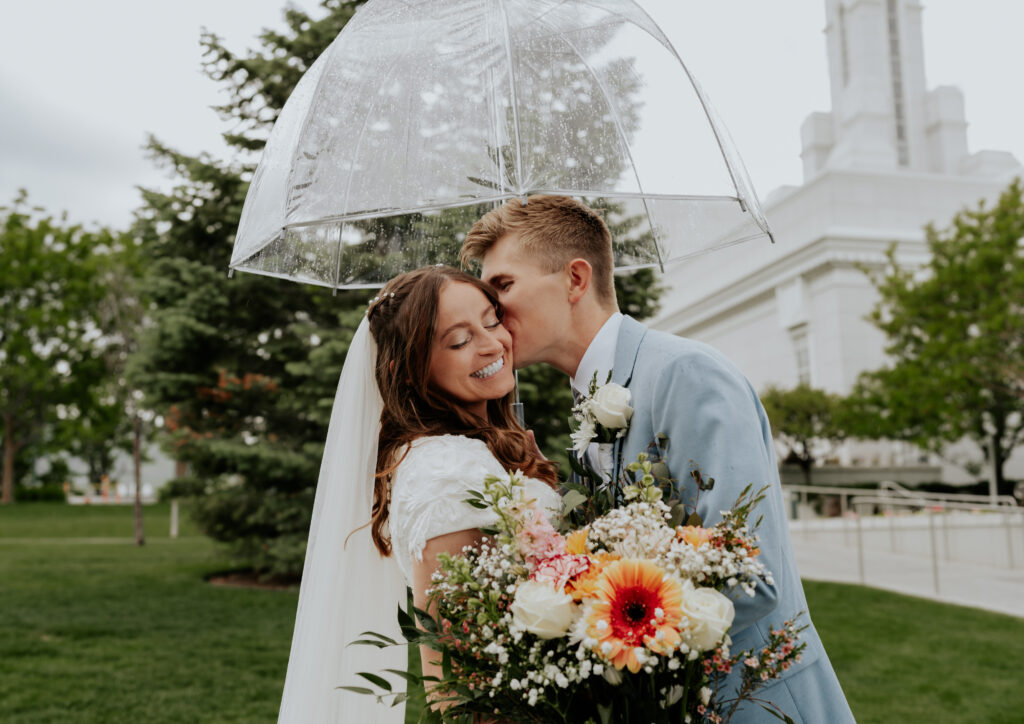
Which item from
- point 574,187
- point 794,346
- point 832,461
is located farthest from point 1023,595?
point 794,346

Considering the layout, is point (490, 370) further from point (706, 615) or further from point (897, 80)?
point (897, 80)

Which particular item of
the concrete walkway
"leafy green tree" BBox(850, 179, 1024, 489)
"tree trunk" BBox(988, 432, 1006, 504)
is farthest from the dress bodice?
"tree trunk" BBox(988, 432, 1006, 504)

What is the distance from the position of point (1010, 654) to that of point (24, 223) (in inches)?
1561

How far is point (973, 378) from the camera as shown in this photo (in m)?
24.1

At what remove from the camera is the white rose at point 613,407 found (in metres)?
2.40

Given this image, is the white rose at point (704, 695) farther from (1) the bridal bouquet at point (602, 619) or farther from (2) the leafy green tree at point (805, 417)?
(2) the leafy green tree at point (805, 417)

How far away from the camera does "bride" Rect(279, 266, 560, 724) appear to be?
Answer: 9.56 feet

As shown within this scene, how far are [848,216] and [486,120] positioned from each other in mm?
40464

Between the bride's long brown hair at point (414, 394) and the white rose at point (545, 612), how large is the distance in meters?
0.99

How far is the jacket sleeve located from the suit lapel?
0.54 feet

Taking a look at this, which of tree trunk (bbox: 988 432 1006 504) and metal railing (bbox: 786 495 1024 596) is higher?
tree trunk (bbox: 988 432 1006 504)

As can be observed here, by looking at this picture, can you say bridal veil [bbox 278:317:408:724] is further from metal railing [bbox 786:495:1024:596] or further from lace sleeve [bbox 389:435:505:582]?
metal railing [bbox 786:495:1024:596]

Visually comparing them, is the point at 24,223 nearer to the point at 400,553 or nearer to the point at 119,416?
the point at 119,416

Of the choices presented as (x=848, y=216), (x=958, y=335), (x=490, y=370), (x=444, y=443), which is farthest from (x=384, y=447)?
(x=848, y=216)
